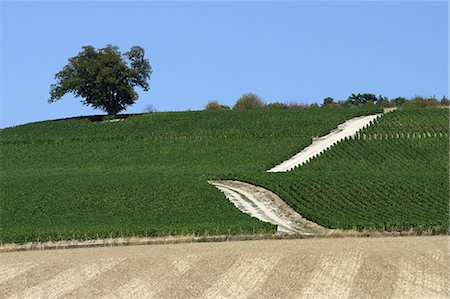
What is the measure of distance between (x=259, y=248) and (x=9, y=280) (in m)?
11.0

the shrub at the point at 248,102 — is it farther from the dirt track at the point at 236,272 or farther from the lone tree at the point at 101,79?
the dirt track at the point at 236,272

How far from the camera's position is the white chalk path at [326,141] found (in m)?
86.9

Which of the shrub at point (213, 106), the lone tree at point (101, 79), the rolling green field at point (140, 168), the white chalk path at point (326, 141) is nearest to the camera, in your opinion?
the rolling green field at point (140, 168)

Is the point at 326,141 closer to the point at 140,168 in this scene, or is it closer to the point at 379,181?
the point at 140,168

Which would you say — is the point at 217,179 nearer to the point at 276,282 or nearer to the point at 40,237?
the point at 40,237

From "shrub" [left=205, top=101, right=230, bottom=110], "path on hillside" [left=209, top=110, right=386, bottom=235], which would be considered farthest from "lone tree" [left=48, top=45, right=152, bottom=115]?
"path on hillside" [left=209, top=110, right=386, bottom=235]

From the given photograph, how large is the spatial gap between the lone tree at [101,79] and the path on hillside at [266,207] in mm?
63057

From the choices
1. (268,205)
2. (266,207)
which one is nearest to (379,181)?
(268,205)

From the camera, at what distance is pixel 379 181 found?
66.1 metres

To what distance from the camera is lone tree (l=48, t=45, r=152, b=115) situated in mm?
131125

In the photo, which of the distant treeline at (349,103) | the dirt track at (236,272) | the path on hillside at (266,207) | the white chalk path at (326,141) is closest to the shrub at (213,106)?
the distant treeline at (349,103)

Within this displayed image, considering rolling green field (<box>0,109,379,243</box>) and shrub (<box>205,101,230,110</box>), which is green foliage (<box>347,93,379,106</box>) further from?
rolling green field (<box>0,109,379,243</box>)

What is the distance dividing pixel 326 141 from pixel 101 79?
42.8 metres

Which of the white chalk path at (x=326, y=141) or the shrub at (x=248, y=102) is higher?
the shrub at (x=248, y=102)
